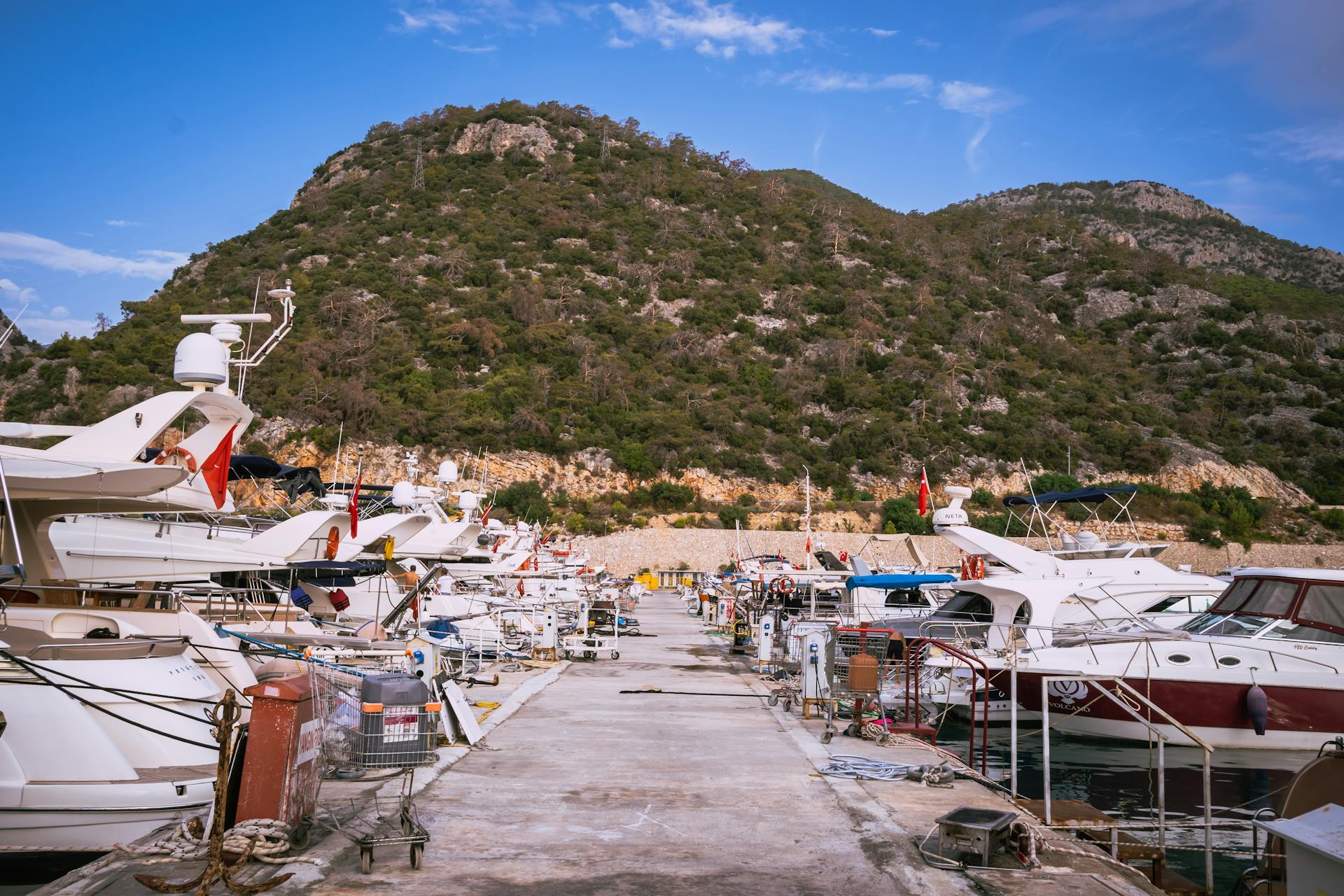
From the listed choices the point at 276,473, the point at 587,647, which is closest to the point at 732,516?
the point at 276,473

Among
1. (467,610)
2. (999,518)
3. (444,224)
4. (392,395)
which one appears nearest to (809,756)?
(467,610)

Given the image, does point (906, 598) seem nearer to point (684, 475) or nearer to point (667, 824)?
point (667, 824)

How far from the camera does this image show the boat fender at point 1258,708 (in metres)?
15.2

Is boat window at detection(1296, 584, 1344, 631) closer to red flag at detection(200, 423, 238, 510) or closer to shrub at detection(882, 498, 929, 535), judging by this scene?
red flag at detection(200, 423, 238, 510)

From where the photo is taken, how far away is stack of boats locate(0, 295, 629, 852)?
27.4ft

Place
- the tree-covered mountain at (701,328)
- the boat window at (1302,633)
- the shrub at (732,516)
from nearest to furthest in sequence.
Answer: the boat window at (1302,633) < the shrub at (732,516) < the tree-covered mountain at (701,328)

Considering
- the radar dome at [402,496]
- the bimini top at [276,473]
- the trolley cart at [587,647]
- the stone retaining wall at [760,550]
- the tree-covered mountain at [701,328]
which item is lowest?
the stone retaining wall at [760,550]

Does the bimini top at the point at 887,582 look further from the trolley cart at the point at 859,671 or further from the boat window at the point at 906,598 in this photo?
the trolley cart at the point at 859,671

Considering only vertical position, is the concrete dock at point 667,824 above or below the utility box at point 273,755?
below

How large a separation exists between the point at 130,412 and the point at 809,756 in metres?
9.19

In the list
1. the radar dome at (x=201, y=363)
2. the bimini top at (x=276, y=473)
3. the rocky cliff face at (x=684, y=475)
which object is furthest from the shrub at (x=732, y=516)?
the radar dome at (x=201, y=363)

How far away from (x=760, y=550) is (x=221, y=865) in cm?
5860

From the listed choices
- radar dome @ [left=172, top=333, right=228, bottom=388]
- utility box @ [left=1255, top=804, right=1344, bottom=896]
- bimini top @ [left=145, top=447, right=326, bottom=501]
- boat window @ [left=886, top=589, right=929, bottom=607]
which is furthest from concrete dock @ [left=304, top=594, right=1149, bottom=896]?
boat window @ [left=886, top=589, right=929, bottom=607]

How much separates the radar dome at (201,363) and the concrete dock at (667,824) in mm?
6126
